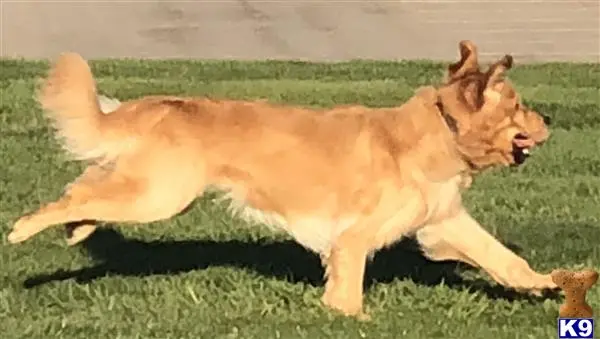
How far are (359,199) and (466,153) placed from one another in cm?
50

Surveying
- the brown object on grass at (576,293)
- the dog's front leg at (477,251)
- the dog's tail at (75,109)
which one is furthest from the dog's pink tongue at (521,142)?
the dog's tail at (75,109)

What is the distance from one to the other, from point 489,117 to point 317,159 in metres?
0.78

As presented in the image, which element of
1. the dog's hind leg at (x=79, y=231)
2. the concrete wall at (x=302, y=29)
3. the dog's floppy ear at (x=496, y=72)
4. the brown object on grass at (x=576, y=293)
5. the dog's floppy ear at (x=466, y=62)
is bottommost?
the brown object on grass at (x=576, y=293)

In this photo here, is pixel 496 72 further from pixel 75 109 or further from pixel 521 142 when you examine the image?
pixel 75 109

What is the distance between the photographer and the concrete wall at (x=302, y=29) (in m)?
16.9

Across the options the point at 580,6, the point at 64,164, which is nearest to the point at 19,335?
the point at 64,164

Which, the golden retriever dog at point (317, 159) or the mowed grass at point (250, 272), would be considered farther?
the golden retriever dog at point (317, 159)

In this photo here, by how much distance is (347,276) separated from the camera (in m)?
6.89

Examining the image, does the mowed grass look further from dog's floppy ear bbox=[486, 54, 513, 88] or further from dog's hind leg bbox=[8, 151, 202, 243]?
dog's floppy ear bbox=[486, 54, 513, 88]

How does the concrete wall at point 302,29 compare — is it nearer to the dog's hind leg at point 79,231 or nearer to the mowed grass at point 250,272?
the mowed grass at point 250,272

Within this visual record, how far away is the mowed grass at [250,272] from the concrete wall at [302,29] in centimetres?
554

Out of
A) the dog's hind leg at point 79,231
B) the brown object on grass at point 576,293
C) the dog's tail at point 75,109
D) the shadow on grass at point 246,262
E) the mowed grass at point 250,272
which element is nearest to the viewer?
the brown object on grass at point 576,293

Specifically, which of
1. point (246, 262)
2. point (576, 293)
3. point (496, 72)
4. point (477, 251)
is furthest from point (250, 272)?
point (576, 293)

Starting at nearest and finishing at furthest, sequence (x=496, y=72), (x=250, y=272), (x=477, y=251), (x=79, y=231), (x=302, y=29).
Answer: (x=496, y=72) → (x=477, y=251) → (x=79, y=231) → (x=250, y=272) → (x=302, y=29)
